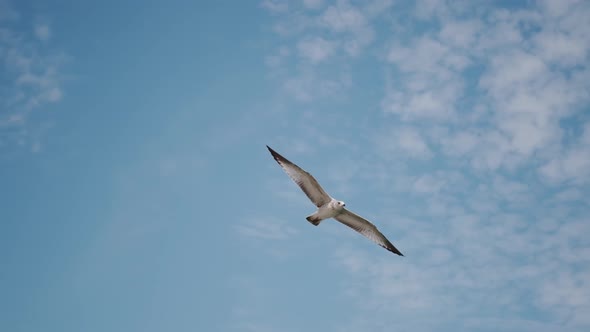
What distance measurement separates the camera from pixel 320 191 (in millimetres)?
23906

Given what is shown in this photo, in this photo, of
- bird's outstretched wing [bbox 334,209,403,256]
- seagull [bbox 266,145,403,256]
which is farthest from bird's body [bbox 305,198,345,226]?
bird's outstretched wing [bbox 334,209,403,256]

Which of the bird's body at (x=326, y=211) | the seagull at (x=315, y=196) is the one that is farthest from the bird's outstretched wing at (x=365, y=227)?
the bird's body at (x=326, y=211)

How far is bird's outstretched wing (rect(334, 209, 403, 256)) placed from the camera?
25.4 meters

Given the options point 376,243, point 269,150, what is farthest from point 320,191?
point 376,243

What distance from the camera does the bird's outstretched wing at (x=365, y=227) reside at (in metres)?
25.4

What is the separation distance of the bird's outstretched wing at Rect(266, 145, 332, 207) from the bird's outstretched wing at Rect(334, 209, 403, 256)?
133 centimetres

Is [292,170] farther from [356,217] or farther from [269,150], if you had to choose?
[356,217]

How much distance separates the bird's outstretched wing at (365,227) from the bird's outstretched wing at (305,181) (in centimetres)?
133

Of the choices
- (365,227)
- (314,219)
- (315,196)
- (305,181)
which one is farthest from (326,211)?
(365,227)

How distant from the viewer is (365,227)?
26156 mm

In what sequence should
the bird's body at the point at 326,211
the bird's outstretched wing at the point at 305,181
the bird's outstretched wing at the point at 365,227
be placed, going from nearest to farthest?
the bird's outstretched wing at the point at 305,181 → the bird's body at the point at 326,211 → the bird's outstretched wing at the point at 365,227

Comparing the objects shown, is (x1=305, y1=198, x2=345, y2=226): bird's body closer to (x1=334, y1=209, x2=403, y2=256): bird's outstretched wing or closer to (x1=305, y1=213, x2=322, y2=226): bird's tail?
(x1=305, y1=213, x2=322, y2=226): bird's tail

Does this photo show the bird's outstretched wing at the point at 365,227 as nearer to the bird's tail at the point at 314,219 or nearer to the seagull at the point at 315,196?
the seagull at the point at 315,196

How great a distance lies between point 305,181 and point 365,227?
4347mm
